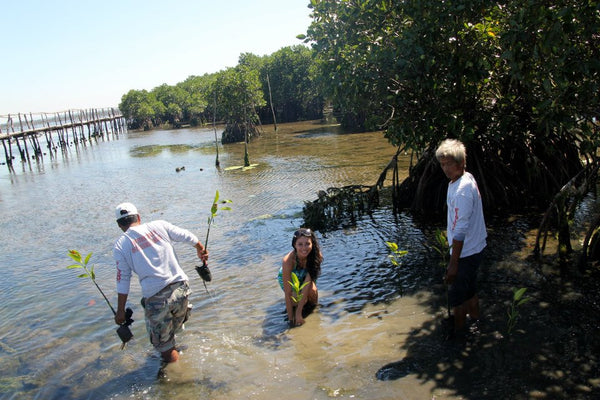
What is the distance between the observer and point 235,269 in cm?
791

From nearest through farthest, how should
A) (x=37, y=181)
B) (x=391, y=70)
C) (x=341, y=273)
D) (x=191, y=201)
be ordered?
(x=341, y=273), (x=391, y=70), (x=191, y=201), (x=37, y=181)

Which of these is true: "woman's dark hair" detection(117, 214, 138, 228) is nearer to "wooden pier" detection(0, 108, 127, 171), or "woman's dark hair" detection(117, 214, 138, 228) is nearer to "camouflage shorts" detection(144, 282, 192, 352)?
"camouflage shorts" detection(144, 282, 192, 352)

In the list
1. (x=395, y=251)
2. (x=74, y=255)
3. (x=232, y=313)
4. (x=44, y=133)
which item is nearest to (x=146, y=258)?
→ (x=74, y=255)

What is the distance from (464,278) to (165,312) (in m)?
2.92

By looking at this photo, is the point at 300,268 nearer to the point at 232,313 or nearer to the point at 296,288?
the point at 296,288

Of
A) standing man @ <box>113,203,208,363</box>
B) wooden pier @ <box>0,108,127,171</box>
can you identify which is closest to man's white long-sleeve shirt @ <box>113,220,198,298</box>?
standing man @ <box>113,203,208,363</box>

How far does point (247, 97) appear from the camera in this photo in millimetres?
31453

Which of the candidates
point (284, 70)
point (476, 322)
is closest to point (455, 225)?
point (476, 322)

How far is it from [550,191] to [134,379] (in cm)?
830

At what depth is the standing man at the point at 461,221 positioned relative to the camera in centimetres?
394

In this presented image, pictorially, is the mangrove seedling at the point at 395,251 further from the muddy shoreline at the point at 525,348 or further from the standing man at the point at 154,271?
the standing man at the point at 154,271

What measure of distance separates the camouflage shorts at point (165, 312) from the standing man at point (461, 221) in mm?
2648

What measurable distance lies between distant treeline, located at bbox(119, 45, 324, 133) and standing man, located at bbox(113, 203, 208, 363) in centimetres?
513

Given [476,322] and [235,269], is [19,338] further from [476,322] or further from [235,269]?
[476,322]
